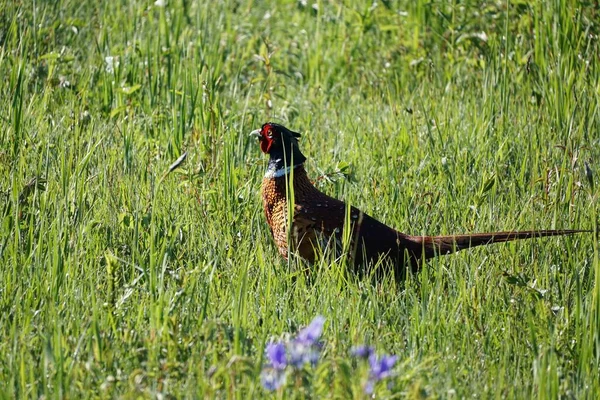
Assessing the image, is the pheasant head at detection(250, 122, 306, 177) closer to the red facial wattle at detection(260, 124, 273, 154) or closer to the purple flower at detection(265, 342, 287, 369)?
the red facial wattle at detection(260, 124, 273, 154)

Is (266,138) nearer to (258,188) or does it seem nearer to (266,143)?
(266,143)

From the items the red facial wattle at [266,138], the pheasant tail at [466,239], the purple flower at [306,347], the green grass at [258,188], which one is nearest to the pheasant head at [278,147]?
the red facial wattle at [266,138]

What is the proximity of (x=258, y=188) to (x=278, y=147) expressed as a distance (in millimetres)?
323

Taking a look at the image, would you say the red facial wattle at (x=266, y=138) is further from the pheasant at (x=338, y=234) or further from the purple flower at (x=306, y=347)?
the purple flower at (x=306, y=347)

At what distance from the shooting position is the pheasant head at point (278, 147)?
4559 millimetres

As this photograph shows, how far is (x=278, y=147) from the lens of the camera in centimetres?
459

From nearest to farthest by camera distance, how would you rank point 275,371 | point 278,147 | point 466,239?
1. point 275,371
2. point 466,239
3. point 278,147

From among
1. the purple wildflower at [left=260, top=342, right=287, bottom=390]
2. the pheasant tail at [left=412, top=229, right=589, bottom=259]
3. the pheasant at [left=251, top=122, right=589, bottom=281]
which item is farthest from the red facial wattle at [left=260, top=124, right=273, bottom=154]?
the purple wildflower at [left=260, top=342, right=287, bottom=390]

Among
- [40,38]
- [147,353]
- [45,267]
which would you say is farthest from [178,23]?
[147,353]

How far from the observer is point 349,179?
470cm

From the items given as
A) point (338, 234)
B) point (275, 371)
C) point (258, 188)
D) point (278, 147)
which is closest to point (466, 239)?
point (338, 234)

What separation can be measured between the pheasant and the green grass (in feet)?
0.32

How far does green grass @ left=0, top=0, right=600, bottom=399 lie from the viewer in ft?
9.99

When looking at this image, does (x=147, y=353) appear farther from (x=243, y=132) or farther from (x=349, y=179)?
(x=243, y=132)
